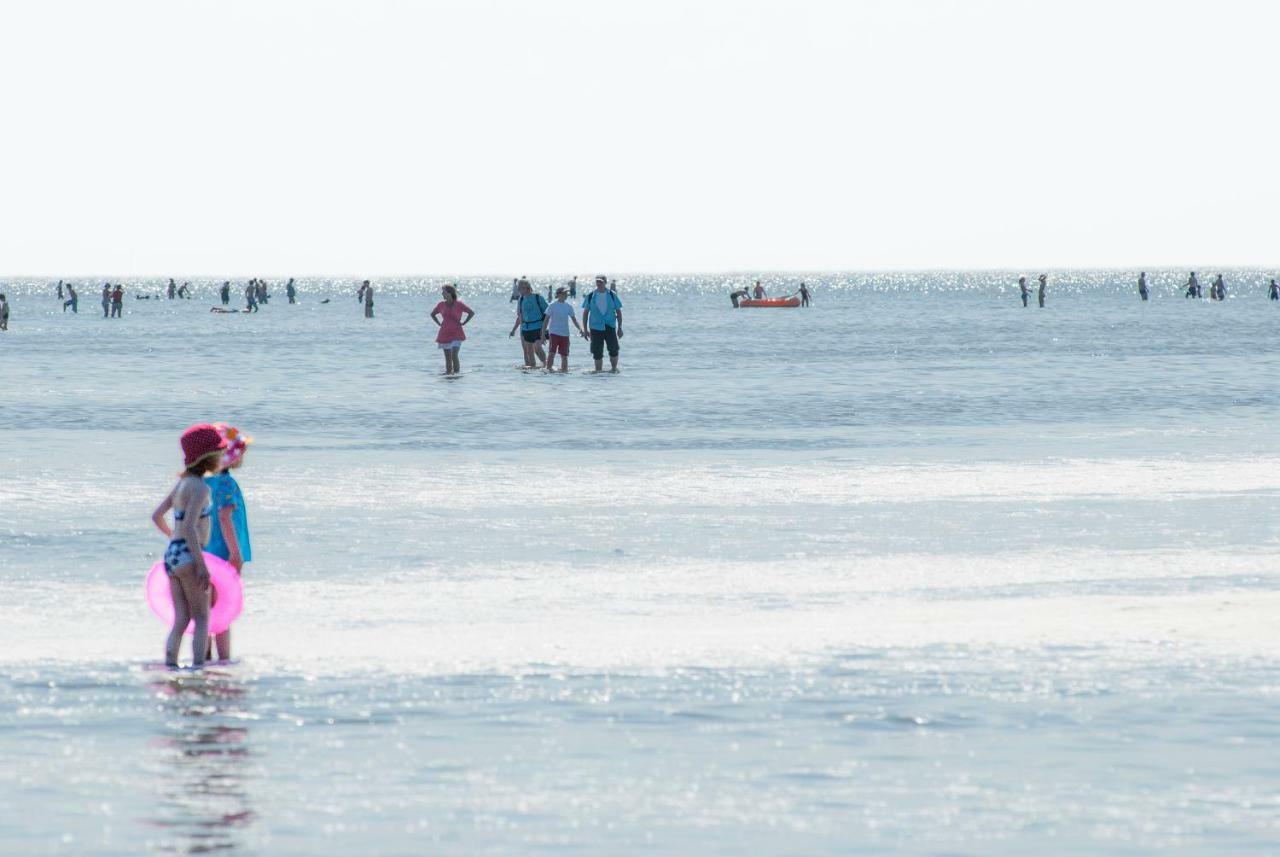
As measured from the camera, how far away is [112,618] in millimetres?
9633

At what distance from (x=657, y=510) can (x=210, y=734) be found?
6.98 metres

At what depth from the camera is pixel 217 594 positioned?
8.37m

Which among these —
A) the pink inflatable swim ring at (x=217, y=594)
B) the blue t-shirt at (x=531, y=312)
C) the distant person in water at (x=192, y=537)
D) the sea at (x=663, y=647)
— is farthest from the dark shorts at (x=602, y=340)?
the distant person in water at (x=192, y=537)

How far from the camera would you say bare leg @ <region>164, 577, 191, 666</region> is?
8281 mm

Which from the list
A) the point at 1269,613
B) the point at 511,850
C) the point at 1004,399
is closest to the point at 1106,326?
the point at 1004,399

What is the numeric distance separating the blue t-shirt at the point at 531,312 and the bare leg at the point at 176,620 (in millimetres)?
22897

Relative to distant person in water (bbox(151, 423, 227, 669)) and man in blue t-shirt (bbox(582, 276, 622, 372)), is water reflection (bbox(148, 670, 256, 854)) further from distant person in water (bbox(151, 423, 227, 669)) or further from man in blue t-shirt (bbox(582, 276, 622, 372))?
man in blue t-shirt (bbox(582, 276, 622, 372))

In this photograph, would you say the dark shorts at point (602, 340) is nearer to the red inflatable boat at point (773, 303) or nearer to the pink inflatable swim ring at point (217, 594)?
the pink inflatable swim ring at point (217, 594)

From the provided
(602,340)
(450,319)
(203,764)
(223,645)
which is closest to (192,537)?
(223,645)

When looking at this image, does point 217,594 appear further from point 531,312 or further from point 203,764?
point 531,312

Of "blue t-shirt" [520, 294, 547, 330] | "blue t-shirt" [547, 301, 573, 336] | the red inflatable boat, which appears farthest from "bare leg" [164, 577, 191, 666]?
the red inflatable boat

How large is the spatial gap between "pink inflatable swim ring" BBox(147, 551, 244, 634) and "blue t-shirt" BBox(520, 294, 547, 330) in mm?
22676

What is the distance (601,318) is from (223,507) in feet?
71.7

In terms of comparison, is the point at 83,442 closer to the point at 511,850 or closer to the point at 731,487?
the point at 731,487
